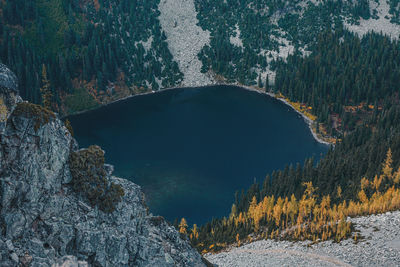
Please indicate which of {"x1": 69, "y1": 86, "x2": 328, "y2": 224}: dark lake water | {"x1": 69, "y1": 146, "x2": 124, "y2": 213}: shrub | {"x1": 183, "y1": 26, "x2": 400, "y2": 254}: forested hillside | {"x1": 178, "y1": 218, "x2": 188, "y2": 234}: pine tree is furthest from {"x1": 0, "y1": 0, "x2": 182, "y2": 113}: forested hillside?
{"x1": 69, "y1": 146, "x2": 124, "y2": 213}: shrub

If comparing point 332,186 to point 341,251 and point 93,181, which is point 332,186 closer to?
point 341,251

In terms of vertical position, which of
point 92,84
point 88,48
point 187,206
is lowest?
point 187,206

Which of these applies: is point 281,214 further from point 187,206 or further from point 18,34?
point 18,34

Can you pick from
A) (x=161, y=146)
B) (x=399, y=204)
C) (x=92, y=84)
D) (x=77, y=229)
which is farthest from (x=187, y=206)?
(x=92, y=84)

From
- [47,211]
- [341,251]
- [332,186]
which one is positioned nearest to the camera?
[47,211]

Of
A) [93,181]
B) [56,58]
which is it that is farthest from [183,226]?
[56,58]

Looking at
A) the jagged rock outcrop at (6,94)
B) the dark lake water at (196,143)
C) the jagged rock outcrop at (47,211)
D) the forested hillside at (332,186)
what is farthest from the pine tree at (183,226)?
the jagged rock outcrop at (6,94)

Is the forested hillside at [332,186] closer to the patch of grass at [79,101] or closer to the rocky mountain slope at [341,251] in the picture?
the rocky mountain slope at [341,251]
